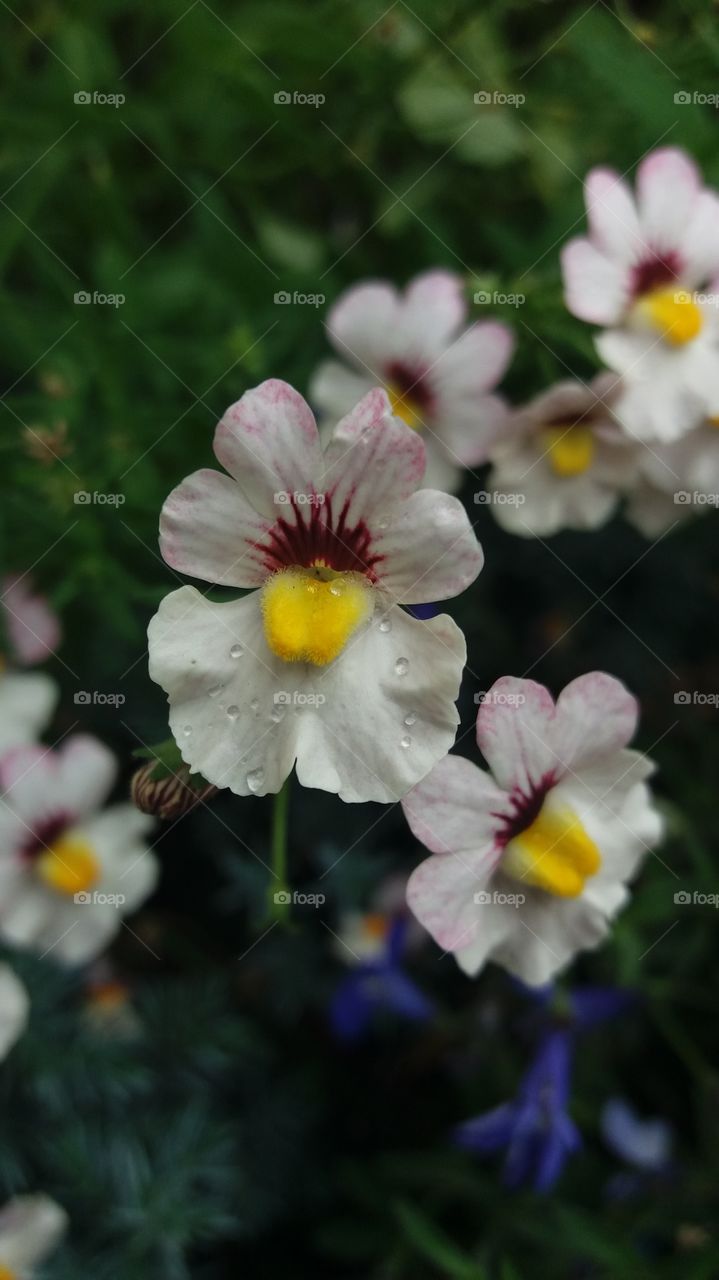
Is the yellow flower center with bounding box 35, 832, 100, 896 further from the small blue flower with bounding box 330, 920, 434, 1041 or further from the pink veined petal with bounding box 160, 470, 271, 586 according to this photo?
the pink veined petal with bounding box 160, 470, 271, 586

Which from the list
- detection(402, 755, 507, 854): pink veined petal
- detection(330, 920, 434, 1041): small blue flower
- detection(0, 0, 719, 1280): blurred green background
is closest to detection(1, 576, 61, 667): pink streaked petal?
detection(0, 0, 719, 1280): blurred green background

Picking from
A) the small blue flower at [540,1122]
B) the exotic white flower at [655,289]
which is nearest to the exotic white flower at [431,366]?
the exotic white flower at [655,289]

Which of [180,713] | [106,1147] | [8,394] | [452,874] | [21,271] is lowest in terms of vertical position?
[106,1147]

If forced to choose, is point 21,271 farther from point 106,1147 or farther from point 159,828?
point 106,1147

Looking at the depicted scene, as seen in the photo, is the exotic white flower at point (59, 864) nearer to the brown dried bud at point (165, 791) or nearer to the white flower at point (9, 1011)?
the white flower at point (9, 1011)

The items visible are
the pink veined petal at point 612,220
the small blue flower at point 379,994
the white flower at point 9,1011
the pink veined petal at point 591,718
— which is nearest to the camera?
the pink veined petal at point 591,718

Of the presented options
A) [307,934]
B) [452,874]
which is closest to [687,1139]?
[307,934]
